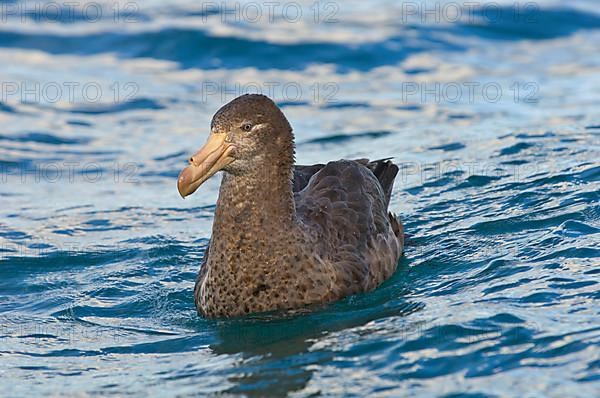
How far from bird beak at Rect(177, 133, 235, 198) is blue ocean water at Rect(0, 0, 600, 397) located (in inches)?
38.7

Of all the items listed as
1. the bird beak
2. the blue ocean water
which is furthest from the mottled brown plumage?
the blue ocean water

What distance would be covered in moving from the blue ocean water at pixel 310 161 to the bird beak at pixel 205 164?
983mm

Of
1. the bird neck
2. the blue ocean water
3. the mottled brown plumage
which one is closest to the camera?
the blue ocean water

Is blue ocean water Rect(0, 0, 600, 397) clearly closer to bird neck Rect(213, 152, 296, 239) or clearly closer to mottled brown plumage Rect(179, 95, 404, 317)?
mottled brown plumage Rect(179, 95, 404, 317)

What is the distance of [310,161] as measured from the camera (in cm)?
1288

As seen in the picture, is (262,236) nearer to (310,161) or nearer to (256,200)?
(256,200)

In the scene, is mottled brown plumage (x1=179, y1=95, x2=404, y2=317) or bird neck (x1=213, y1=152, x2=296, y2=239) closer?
mottled brown plumage (x1=179, y1=95, x2=404, y2=317)

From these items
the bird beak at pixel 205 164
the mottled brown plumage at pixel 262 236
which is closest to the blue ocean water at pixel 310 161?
the mottled brown plumage at pixel 262 236

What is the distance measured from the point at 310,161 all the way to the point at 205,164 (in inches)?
218

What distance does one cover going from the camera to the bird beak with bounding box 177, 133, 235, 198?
24.1 feet

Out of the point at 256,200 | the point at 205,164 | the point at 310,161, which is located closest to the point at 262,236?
the point at 256,200

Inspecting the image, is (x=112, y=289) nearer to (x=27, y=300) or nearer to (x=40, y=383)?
(x=27, y=300)

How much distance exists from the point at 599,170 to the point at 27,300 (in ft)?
16.5

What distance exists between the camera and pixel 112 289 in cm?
912
